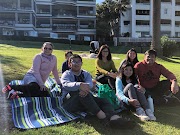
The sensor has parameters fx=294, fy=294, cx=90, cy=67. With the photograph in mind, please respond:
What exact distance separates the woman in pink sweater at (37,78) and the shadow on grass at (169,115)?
7.77 ft

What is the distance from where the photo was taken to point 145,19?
2405 inches

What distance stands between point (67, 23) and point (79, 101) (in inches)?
2339

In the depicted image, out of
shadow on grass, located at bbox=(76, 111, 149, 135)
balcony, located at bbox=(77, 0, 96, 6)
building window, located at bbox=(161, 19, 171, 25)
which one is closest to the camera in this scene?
shadow on grass, located at bbox=(76, 111, 149, 135)

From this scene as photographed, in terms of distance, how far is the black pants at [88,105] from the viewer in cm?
502

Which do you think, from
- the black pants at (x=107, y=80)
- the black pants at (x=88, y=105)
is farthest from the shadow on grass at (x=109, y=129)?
the black pants at (x=107, y=80)

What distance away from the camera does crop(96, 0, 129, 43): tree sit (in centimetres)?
5909

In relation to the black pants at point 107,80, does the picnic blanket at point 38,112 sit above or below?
below

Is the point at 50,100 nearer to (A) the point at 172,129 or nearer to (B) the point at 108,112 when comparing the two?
(B) the point at 108,112

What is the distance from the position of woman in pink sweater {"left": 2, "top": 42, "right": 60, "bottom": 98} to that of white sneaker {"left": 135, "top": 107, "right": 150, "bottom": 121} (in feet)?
6.32

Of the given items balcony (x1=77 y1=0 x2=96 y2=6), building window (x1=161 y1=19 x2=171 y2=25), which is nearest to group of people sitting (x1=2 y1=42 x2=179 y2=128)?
building window (x1=161 y1=19 x2=171 y2=25)

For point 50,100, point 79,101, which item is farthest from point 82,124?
point 50,100

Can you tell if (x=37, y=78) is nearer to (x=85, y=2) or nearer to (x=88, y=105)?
(x=88, y=105)

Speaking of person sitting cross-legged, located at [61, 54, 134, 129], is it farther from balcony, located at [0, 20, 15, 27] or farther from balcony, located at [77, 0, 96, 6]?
balcony, located at [77, 0, 96, 6]

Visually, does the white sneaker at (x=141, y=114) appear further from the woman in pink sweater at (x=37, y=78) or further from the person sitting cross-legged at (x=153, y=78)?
the woman in pink sweater at (x=37, y=78)
